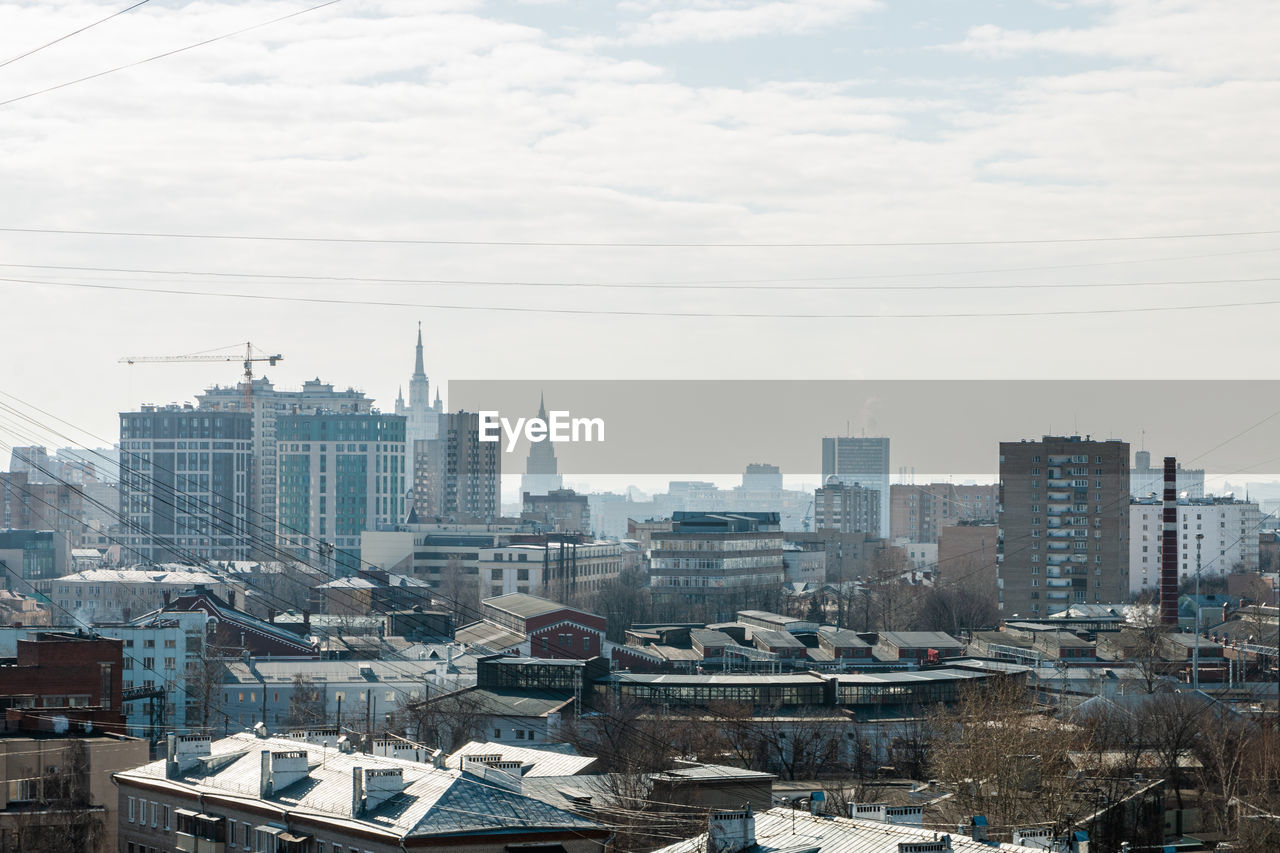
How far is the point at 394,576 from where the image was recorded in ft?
148

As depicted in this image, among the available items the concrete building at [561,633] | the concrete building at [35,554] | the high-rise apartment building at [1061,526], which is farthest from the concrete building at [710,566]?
the concrete building at [35,554]

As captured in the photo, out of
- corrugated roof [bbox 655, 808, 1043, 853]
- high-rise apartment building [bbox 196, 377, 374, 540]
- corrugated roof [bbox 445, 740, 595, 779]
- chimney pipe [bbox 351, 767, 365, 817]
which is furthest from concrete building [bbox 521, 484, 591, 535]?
corrugated roof [bbox 655, 808, 1043, 853]

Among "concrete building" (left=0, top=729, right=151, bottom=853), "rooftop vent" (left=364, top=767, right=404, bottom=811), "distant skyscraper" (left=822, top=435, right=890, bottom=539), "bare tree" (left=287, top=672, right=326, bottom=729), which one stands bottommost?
"bare tree" (left=287, top=672, right=326, bottom=729)

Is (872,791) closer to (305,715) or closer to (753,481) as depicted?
(305,715)

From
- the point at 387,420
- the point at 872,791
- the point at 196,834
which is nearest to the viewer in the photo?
the point at 196,834

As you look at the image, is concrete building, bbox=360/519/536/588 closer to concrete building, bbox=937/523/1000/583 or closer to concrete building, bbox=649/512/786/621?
concrete building, bbox=649/512/786/621

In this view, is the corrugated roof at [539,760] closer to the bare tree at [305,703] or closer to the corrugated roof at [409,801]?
the corrugated roof at [409,801]

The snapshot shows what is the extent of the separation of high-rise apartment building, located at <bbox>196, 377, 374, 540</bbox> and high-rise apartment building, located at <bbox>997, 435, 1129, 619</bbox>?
33622mm

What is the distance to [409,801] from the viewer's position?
34.3 feet

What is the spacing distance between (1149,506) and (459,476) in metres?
37.2

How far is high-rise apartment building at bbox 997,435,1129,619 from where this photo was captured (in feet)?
136

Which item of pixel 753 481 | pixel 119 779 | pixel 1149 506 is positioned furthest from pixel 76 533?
pixel 753 481

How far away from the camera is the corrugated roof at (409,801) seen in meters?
10.1

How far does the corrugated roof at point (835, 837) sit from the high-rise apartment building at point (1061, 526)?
106ft
